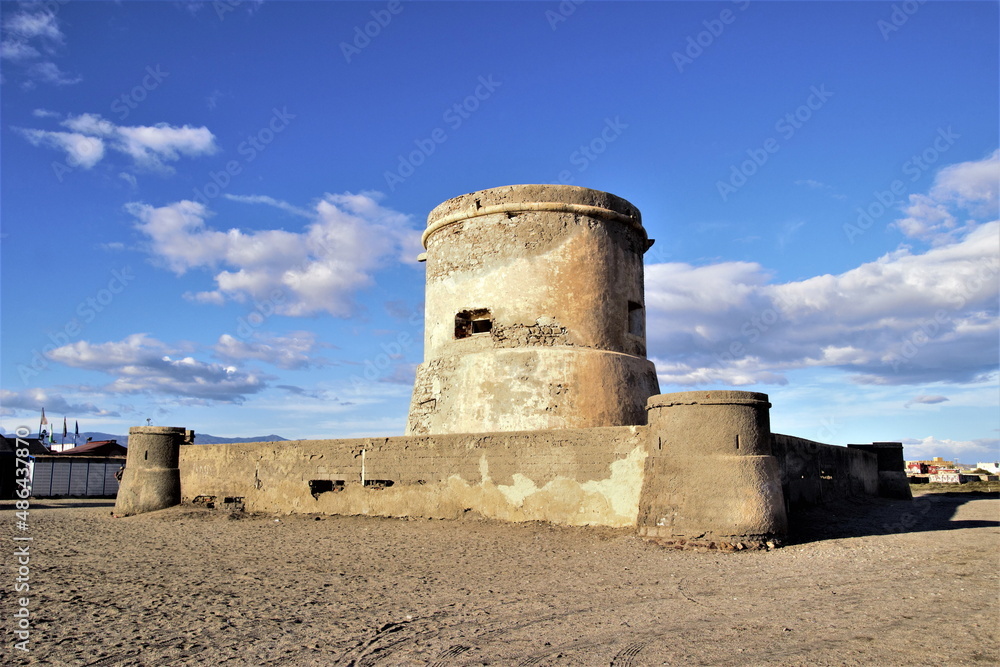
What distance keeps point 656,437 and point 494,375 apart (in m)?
3.90

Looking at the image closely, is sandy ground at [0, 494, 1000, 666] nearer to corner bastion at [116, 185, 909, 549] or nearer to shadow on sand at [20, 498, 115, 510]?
corner bastion at [116, 185, 909, 549]

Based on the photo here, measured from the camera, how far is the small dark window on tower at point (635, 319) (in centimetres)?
1197

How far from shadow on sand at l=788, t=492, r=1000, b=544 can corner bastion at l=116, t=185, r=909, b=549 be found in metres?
0.33

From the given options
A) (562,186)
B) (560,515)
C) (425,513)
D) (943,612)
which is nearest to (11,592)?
(425,513)

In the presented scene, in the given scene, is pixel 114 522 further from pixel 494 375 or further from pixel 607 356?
pixel 607 356

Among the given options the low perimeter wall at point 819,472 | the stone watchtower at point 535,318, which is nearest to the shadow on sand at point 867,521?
the low perimeter wall at point 819,472

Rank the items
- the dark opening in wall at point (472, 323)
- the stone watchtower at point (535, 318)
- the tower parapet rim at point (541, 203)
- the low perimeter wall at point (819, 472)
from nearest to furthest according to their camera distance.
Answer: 1. the low perimeter wall at point (819, 472)
2. the stone watchtower at point (535, 318)
3. the tower parapet rim at point (541, 203)
4. the dark opening in wall at point (472, 323)

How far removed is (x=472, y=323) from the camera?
1171 centimetres

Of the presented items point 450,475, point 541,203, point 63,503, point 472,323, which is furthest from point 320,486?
Result: point 63,503

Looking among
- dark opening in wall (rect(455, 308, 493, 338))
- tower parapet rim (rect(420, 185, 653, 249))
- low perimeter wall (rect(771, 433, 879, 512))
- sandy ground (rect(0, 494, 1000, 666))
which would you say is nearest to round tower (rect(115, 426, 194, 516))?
sandy ground (rect(0, 494, 1000, 666))

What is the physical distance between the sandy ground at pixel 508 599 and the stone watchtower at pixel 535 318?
2.88m

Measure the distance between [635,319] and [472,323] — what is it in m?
2.91

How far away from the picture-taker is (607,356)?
1094 cm

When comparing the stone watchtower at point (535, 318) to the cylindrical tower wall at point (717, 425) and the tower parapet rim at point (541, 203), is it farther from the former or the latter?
the cylindrical tower wall at point (717, 425)
